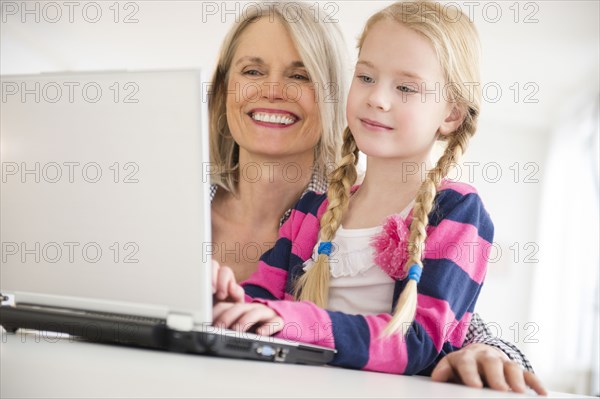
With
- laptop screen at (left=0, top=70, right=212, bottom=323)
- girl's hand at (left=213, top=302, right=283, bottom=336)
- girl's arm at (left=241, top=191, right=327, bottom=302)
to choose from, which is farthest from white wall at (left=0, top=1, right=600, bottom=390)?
laptop screen at (left=0, top=70, right=212, bottom=323)

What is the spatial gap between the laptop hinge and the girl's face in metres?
0.65

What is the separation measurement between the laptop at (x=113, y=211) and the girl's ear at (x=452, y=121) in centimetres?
63

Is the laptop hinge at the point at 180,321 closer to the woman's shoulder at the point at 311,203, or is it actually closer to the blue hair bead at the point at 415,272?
the blue hair bead at the point at 415,272

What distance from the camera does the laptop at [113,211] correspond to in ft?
2.50

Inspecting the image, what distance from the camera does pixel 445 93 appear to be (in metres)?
1.27

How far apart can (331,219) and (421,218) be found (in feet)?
0.78

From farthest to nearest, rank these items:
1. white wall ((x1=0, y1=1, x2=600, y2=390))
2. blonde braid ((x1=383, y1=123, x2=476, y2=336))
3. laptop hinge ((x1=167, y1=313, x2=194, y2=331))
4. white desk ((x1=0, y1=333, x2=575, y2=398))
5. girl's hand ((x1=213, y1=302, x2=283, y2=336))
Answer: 1. white wall ((x1=0, y1=1, x2=600, y2=390))
2. blonde braid ((x1=383, y1=123, x2=476, y2=336))
3. girl's hand ((x1=213, y1=302, x2=283, y2=336))
4. laptop hinge ((x1=167, y1=313, x2=194, y2=331))
5. white desk ((x1=0, y1=333, x2=575, y2=398))

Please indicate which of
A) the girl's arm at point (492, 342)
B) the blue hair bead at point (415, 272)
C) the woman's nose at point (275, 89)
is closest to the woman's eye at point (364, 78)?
the woman's nose at point (275, 89)

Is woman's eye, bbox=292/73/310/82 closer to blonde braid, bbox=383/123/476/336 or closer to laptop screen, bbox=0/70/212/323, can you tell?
blonde braid, bbox=383/123/476/336

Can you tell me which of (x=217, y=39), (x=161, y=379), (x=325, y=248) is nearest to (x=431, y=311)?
(x=325, y=248)

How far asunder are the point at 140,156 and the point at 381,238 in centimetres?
56

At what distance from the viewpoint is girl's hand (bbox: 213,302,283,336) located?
0.90 meters

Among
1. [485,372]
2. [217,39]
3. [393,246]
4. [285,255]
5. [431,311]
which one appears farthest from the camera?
[217,39]

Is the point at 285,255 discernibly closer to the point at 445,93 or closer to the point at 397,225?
the point at 397,225
